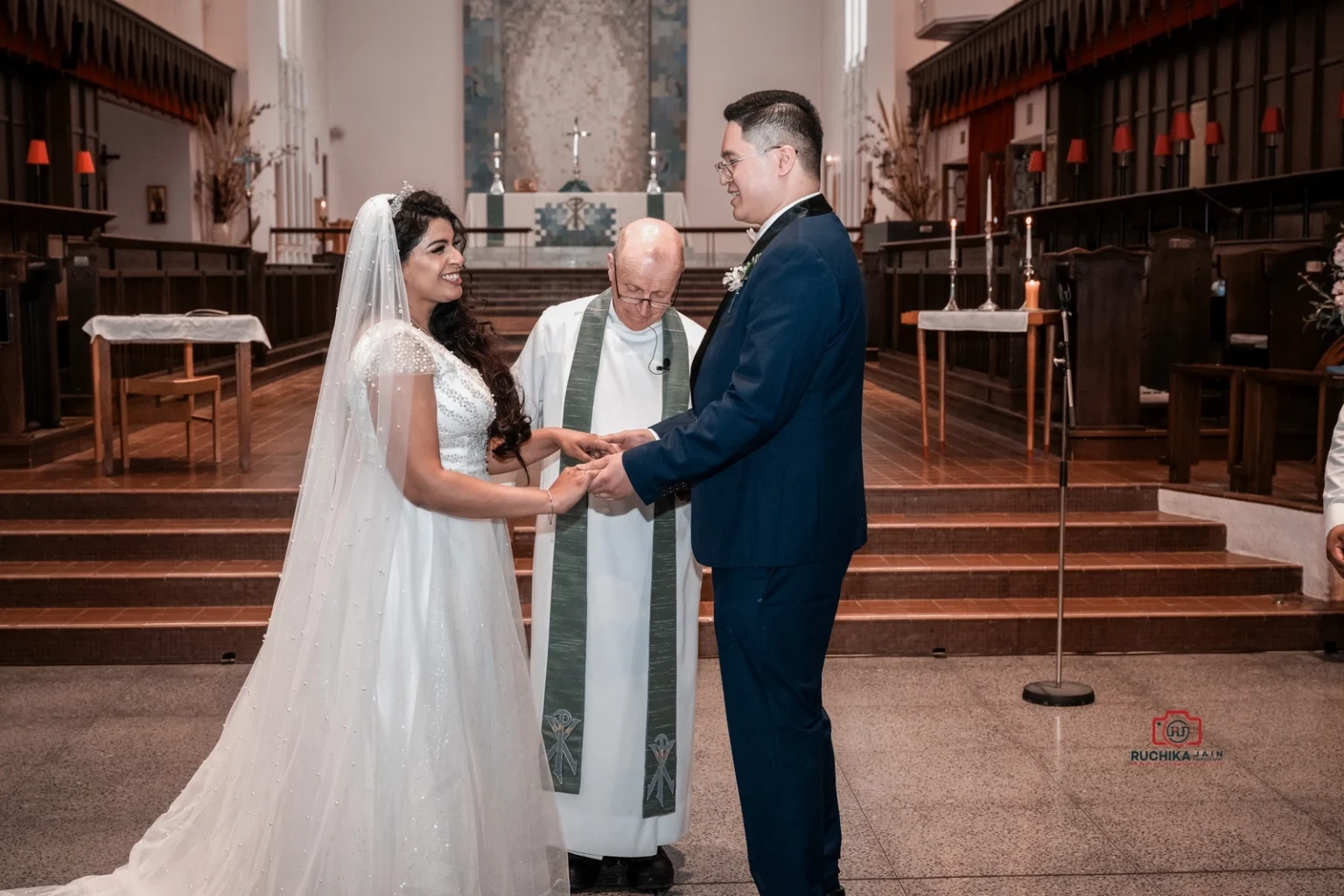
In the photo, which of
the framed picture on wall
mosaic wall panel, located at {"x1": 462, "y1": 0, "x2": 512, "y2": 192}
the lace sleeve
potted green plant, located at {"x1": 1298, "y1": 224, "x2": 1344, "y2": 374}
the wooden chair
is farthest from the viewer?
mosaic wall panel, located at {"x1": 462, "y1": 0, "x2": 512, "y2": 192}

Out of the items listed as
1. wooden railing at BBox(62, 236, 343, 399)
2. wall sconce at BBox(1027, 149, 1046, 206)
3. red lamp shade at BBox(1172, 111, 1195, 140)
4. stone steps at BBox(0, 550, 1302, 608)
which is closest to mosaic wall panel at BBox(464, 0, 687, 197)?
wooden railing at BBox(62, 236, 343, 399)

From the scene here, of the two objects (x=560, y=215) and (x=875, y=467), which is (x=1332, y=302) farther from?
(x=560, y=215)

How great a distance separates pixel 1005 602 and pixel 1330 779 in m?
1.75

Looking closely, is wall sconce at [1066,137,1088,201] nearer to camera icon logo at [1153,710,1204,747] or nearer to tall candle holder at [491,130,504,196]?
tall candle holder at [491,130,504,196]

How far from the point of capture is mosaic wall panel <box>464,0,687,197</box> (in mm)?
20984

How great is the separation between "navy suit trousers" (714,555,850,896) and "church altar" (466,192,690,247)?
15390 millimetres

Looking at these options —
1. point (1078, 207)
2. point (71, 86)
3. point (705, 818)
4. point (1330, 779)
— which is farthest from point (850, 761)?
point (71, 86)

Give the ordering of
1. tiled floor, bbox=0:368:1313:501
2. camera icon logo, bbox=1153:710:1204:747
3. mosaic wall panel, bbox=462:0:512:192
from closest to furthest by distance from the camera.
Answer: camera icon logo, bbox=1153:710:1204:747 < tiled floor, bbox=0:368:1313:501 < mosaic wall panel, bbox=462:0:512:192

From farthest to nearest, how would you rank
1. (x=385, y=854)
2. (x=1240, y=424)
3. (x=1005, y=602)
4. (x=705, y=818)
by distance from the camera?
1. (x=1240, y=424)
2. (x=1005, y=602)
3. (x=705, y=818)
4. (x=385, y=854)

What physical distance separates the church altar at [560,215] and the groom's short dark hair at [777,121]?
15277 millimetres

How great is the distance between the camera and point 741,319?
2.69m

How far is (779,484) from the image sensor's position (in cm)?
266

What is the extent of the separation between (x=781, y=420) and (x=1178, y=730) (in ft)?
7.74

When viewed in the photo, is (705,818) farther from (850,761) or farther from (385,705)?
(385,705)
